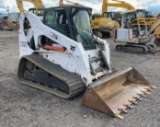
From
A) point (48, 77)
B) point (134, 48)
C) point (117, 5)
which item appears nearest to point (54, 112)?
point (48, 77)

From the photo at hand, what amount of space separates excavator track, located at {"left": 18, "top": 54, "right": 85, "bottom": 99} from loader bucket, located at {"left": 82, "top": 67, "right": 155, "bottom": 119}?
1.45ft

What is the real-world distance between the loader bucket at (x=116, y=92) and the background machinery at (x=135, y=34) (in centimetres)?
573

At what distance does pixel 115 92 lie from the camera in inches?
191

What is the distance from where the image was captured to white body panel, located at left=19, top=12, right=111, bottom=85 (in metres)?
4.74

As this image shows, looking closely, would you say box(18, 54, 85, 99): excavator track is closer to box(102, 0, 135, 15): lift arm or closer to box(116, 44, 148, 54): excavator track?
box(116, 44, 148, 54): excavator track

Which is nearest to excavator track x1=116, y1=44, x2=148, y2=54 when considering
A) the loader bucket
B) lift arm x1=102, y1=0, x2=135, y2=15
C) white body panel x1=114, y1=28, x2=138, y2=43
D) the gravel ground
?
white body panel x1=114, y1=28, x2=138, y2=43

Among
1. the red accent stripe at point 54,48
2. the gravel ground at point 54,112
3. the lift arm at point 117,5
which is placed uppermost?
the lift arm at point 117,5

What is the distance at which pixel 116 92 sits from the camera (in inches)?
192

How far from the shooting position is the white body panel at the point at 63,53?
474 cm

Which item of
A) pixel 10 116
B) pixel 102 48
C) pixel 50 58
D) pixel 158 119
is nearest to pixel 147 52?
pixel 102 48

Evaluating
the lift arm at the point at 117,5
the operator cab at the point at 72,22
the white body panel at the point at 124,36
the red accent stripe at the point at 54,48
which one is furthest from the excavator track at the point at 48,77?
the lift arm at the point at 117,5

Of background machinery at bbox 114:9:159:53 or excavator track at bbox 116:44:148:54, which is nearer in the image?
excavator track at bbox 116:44:148:54

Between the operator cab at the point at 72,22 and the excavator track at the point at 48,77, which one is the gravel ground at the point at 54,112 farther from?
the operator cab at the point at 72,22

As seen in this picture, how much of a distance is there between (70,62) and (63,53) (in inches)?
10.8
